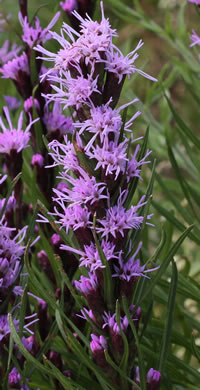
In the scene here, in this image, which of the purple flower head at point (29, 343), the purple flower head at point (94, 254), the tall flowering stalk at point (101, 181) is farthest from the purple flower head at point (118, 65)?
the purple flower head at point (29, 343)

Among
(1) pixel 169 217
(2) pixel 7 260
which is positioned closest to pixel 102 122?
(2) pixel 7 260

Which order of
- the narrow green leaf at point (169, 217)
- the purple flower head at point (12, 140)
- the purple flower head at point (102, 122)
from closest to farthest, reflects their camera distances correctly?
1. the purple flower head at point (102, 122)
2. the purple flower head at point (12, 140)
3. the narrow green leaf at point (169, 217)

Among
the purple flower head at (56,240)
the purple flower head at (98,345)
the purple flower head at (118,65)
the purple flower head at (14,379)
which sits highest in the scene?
the purple flower head at (118,65)

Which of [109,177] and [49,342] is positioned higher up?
[109,177]

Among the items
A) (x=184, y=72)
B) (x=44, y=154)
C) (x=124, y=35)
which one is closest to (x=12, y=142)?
(x=44, y=154)

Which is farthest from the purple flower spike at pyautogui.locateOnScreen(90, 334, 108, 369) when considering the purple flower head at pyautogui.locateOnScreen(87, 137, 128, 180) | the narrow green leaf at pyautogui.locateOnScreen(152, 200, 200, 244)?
the narrow green leaf at pyautogui.locateOnScreen(152, 200, 200, 244)

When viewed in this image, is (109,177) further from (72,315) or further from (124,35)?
(124,35)

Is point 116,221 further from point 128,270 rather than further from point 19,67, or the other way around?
point 19,67

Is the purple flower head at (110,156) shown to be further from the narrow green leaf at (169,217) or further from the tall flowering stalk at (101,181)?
the narrow green leaf at (169,217)
